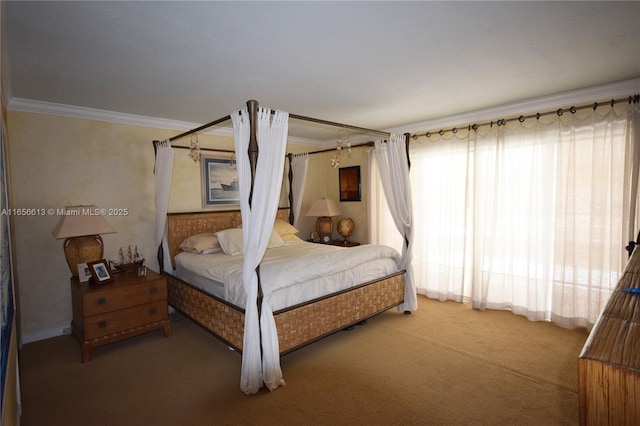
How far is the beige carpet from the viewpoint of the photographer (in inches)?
87.2

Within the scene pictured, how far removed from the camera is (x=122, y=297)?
312 cm

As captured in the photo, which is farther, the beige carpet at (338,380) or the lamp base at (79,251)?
the lamp base at (79,251)

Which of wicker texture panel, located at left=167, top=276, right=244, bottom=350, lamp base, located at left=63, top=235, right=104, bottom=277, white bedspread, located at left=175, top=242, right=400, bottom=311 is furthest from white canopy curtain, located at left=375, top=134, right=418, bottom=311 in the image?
lamp base, located at left=63, top=235, right=104, bottom=277

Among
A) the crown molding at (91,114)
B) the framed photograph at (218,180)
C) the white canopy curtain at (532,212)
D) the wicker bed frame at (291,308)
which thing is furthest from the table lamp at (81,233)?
the white canopy curtain at (532,212)

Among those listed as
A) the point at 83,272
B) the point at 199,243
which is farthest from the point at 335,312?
the point at 83,272

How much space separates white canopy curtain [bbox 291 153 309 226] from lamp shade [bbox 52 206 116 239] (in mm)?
2550

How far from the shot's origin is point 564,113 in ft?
11.4

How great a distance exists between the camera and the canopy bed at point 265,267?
2.44m

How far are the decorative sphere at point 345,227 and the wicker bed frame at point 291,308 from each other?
1.63 m

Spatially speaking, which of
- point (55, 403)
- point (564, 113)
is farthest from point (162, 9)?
point (564, 113)

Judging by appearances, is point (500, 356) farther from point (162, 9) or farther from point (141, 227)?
point (141, 227)

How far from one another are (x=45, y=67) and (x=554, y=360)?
4.81 m

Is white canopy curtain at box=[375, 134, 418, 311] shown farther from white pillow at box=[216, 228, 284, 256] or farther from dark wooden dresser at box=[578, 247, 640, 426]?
dark wooden dresser at box=[578, 247, 640, 426]

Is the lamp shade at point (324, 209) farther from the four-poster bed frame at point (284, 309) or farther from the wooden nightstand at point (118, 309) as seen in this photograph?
the wooden nightstand at point (118, 309)
